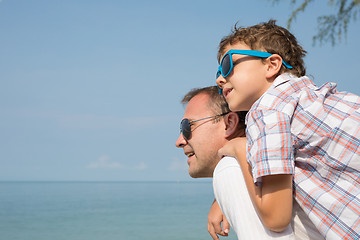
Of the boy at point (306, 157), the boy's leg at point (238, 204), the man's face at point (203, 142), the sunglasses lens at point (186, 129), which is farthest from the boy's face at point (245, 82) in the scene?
the sunglasses lens at point (186, 129)

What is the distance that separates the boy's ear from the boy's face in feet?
0.07

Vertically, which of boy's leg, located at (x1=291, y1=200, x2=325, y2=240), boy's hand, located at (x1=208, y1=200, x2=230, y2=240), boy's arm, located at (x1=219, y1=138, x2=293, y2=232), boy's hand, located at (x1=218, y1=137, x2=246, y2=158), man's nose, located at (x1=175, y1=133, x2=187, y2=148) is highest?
boy's hand, located at (x1=218, y1=137, x2=246, y2=158)

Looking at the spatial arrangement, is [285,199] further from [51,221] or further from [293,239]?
[51,221]

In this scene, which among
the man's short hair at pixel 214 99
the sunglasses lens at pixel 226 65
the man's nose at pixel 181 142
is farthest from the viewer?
the man's nose at pixel 181 142

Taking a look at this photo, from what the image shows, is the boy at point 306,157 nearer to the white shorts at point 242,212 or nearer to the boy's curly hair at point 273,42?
the white shorts at point 242,212

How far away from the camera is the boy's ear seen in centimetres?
204

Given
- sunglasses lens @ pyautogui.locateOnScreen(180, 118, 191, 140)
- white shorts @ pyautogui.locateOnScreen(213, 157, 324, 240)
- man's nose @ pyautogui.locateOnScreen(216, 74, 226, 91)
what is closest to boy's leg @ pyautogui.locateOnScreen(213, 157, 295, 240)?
white shorts @ pyautogui.locateOnScreen(213, 157, 324, 240)

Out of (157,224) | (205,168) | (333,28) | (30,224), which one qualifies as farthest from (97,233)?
(205,168)

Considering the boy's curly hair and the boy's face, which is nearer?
the boy's face

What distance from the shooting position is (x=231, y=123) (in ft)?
8.60

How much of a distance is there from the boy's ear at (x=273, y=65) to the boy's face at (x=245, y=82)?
0.07ft

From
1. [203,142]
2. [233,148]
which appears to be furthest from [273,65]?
[203,142]

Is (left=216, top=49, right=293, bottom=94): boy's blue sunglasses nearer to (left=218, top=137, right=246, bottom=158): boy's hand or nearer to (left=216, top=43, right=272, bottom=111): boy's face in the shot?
(left=216, top=43, right=272, bottom=111): boy's face

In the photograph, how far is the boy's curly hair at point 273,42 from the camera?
2.14 m
